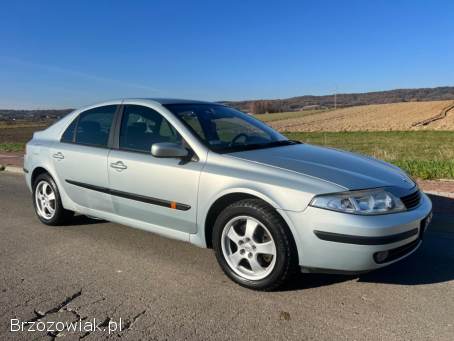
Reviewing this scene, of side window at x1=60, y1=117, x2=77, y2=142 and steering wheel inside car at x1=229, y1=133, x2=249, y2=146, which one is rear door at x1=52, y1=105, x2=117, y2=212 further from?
steering wheel inside car at x1=229, y1=133, x2=249, y2=146

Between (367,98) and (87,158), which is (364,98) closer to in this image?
(367,98)

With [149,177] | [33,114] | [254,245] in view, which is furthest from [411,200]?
[33,114]

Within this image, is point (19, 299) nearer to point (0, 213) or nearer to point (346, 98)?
point (0, 213)

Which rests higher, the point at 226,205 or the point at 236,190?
the point at 236,190

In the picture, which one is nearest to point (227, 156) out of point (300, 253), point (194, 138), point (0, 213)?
point (194, 138)

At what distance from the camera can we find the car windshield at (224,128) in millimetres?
4216

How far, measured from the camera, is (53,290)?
3658 mm

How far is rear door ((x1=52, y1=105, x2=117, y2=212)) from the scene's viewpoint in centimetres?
473

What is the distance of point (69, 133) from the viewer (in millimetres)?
5359

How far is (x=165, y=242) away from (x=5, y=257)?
1614 mm

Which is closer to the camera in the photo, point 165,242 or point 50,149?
point 165,242

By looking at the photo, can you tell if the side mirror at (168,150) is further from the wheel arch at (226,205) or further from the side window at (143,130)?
the wheel arch at (226,205)

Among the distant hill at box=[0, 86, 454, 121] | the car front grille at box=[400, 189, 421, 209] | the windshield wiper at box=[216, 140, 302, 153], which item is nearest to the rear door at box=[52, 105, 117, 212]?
the windshield wiper at box=[216, 140, 302, 153]

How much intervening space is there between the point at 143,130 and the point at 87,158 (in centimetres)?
80
